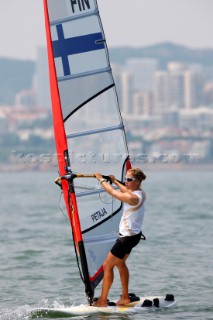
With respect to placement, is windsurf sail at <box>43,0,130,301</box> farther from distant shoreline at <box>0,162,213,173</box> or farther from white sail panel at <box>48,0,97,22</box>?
distant shoreline at <box>0,162,213,173</box>

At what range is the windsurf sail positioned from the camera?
10.7m

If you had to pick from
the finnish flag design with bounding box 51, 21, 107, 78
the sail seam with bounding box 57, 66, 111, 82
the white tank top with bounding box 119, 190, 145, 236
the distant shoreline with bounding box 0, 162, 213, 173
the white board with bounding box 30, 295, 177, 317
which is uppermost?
the finnish flag design with bounding box 51, 21, 107, 78

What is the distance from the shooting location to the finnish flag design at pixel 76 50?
1069 cm

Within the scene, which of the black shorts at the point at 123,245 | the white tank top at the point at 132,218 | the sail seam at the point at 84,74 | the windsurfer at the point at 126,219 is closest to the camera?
the windsurfer at the point at 126,219

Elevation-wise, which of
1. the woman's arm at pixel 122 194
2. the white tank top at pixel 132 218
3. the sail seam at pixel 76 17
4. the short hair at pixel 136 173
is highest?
the sail seam at pixel 76 17

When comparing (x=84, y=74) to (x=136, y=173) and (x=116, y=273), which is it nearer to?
(x=136, y=173)

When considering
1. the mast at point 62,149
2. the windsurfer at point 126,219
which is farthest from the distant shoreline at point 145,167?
the windsurfer at point 126,219

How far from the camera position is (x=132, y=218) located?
34.1ft

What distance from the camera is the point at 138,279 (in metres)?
13.7

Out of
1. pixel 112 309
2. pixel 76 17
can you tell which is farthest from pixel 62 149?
pixel 112 309

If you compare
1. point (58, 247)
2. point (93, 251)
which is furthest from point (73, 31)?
point (58, 247)

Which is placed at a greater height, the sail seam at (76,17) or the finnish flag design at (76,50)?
the sail seam at (76,17)

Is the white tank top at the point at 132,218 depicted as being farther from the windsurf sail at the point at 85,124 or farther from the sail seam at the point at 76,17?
the sail seam at the point at 76,17

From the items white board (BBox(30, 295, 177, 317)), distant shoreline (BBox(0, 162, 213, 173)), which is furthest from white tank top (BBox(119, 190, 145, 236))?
distant shoreline (BBox(0, 162, 213, 173))
